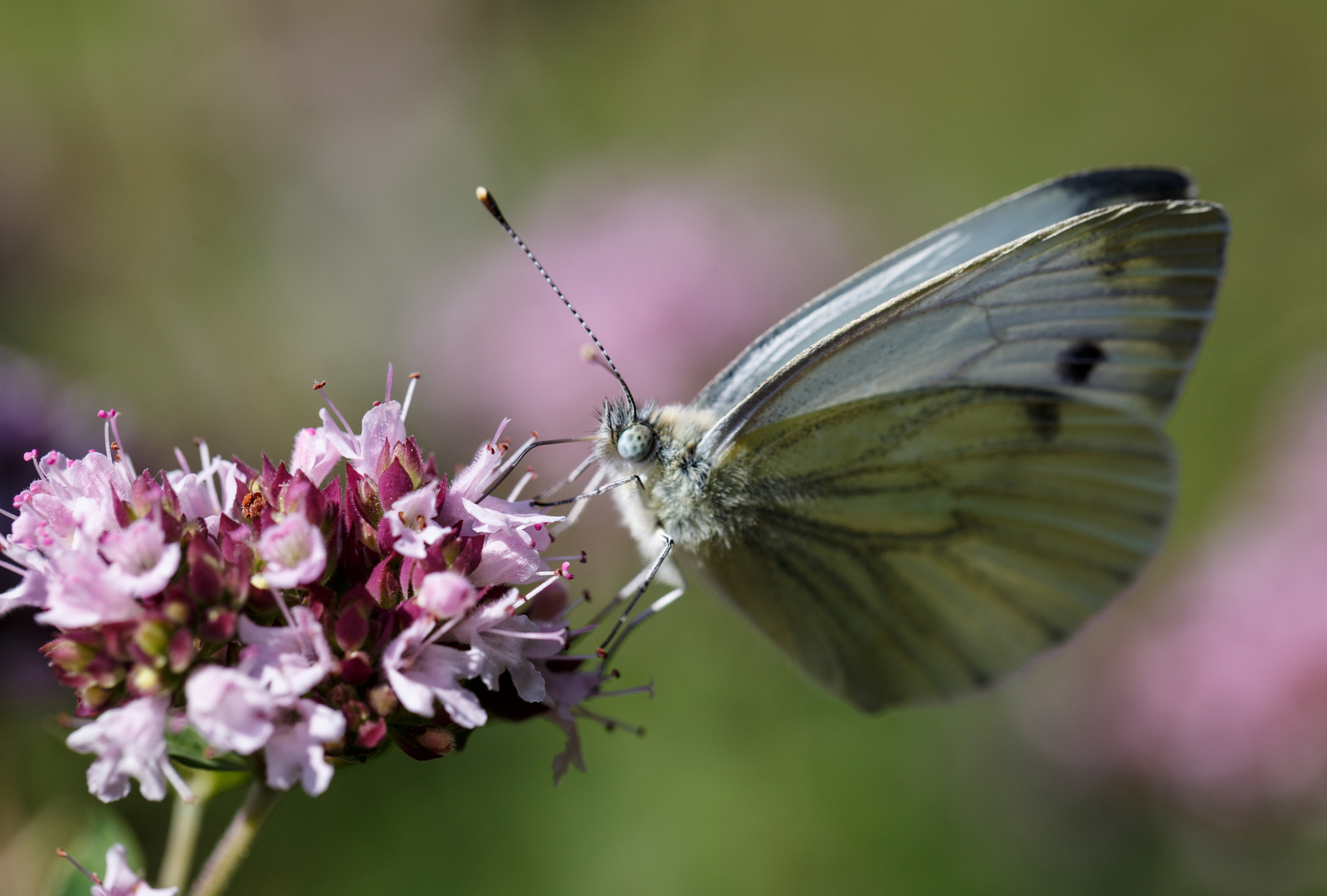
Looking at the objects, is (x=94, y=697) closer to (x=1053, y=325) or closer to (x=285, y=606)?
(x=285, y=606)

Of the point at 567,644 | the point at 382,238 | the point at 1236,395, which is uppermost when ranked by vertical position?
the point at 382,238

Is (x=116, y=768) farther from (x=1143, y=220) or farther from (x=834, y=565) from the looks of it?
(x=1143, y=220)

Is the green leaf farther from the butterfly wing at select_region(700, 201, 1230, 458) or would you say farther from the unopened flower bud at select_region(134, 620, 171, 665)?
the butterfly wing at select_region(700, 201, 1230, 458)

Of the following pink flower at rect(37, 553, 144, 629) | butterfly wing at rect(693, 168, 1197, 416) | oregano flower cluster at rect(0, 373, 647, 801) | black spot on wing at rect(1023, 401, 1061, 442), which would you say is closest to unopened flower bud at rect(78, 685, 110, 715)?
oregano flower cluster at rect(0, 373, 647, 801)

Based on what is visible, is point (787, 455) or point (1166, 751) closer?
point (787, 455)

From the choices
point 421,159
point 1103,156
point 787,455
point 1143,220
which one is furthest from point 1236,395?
point 421,159

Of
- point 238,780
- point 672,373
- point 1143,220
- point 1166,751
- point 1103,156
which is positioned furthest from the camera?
point 1103,156

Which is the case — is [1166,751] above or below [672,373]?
below
